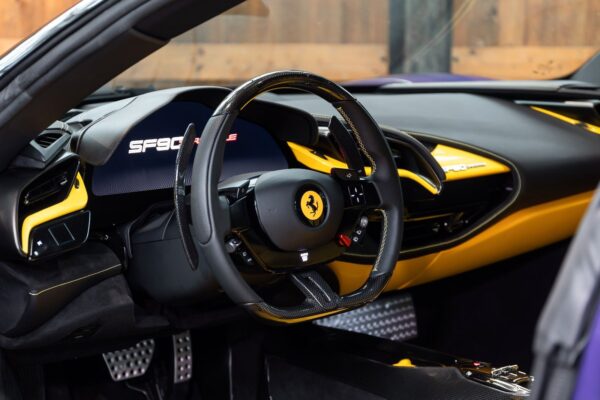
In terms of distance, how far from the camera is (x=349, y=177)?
1784 mm

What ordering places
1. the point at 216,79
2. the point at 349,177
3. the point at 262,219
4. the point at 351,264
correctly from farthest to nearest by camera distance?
the point at 216,79 < the point at 351,264 < the point at 349,177 < the point at 262,219

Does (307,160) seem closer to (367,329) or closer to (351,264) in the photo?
(351,264)

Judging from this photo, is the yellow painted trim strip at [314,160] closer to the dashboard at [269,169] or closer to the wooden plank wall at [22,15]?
the dashboard at [269,169]

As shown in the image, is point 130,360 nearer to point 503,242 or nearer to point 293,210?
point 293,210

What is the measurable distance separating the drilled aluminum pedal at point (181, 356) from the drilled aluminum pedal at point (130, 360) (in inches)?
2.5

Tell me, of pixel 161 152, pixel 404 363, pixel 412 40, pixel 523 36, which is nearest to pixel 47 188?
pixel 161 152

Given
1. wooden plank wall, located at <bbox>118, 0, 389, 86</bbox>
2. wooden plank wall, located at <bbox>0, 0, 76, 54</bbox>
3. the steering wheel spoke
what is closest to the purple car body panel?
wooden plank wall, located at <bbox>118, 0, 389, 86</bbox>

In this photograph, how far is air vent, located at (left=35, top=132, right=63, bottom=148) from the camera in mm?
1598

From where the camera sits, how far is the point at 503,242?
2.51 metres

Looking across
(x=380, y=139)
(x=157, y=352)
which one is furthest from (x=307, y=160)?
(x=157, y=352)

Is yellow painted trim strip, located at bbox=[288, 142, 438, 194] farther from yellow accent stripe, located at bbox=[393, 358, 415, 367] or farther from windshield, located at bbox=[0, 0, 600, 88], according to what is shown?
windshield, located at bbox=[0, 0, 600, 88]

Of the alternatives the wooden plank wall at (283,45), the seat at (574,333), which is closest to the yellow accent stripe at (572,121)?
the wooden plank wall at (283,45)

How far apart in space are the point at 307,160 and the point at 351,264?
0.28 m

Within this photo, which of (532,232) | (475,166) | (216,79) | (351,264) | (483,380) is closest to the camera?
(483,380)
